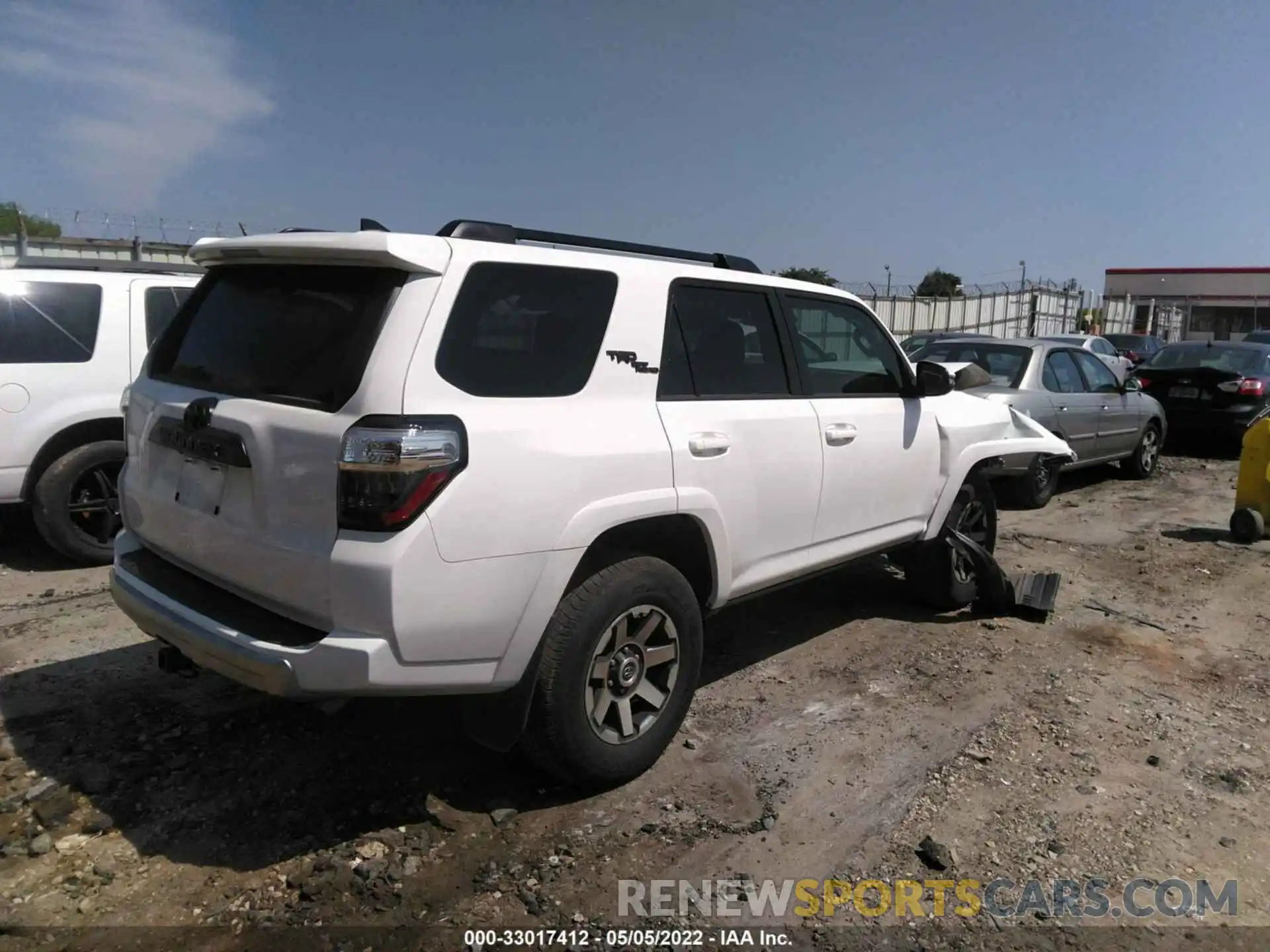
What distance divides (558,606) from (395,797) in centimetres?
99

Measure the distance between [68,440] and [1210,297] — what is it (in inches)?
2545

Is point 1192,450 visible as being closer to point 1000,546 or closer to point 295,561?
point 1000,546

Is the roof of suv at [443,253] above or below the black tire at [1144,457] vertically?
above

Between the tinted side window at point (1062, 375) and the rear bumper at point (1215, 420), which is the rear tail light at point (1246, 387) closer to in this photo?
the rear bumper at point (1215, 420)

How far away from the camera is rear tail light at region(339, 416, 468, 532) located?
268 centimetres

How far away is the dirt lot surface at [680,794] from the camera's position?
286cm

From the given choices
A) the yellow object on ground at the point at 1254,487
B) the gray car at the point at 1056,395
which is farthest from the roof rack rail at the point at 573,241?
the yellow object on ground at the point at 1254,487

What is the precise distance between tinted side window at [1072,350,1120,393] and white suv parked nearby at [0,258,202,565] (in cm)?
858

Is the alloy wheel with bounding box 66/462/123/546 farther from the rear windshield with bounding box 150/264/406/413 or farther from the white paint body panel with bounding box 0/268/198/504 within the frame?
the rear windshield with bounding box 150/264/406/413

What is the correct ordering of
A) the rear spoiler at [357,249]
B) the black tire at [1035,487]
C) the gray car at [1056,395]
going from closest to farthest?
the rear spoiler at [357,249]
the gray car at [1056,395]
the black tire at [1035,487]

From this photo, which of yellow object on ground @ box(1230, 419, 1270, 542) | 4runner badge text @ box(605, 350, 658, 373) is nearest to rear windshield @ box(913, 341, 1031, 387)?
yellow object on ground @ box(1230, 419, 1270, 542)

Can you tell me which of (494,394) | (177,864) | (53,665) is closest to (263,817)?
(177,864)

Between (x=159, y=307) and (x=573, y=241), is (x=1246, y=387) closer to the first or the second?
(x=573, y=241)

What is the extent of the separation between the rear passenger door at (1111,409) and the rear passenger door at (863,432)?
19.4 feet
